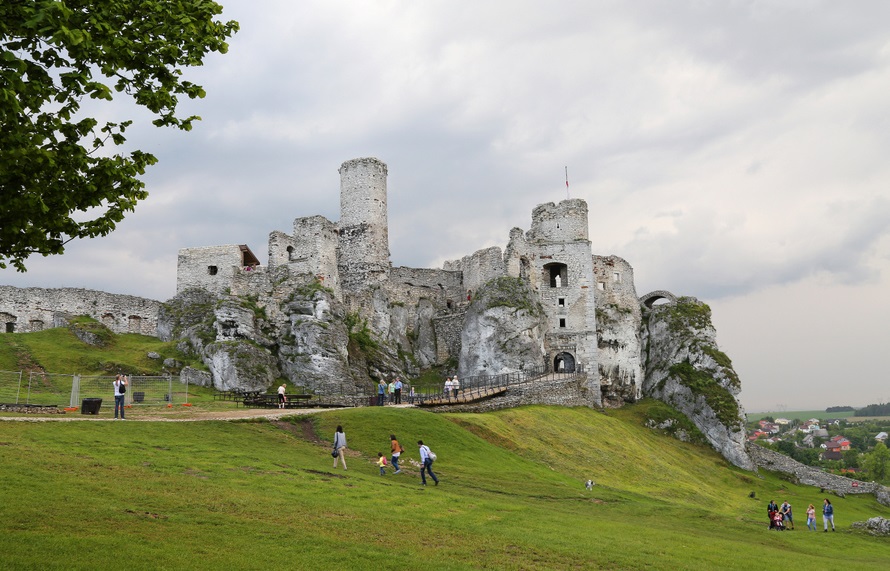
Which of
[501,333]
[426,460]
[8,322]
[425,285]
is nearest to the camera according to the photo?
[426,460]

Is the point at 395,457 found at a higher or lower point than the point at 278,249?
lower

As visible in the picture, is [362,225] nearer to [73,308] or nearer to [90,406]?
[73,308]

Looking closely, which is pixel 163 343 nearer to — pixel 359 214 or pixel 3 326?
pixel 3 326

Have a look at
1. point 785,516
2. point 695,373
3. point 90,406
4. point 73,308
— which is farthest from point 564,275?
point 90,406

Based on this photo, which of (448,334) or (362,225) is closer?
(362,225)

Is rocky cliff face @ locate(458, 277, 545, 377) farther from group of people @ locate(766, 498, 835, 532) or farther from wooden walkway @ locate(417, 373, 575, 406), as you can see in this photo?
group of people @ locate(766, 498, 835, 532)

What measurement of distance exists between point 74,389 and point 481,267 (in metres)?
41.4

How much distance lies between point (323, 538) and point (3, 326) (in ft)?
168

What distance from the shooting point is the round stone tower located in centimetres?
6219

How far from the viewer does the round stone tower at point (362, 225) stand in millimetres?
62188

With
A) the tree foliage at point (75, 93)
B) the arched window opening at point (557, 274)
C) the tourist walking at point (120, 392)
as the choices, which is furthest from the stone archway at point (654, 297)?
the tree foliage at point (75, 93)

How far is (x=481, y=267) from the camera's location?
219 feet

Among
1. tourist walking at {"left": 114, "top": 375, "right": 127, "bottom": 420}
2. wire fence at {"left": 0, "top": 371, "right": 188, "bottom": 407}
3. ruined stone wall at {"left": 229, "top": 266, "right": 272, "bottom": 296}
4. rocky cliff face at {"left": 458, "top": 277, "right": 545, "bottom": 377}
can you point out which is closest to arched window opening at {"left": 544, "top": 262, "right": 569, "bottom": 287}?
rocky cliff face at {"left": 458, "top": 277, "right": 545, "bottom": 377}

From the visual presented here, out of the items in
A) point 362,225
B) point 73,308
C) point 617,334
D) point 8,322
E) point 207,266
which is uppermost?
point 362,225
